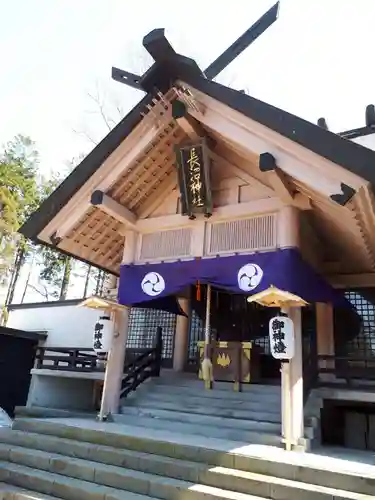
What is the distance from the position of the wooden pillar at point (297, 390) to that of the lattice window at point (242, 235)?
1.31 metres

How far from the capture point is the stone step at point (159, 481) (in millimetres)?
3840

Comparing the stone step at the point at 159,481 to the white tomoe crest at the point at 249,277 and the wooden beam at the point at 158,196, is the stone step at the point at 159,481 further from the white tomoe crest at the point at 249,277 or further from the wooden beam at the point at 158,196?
the wooden beam at the point at 158,196

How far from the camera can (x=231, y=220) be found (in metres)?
6.84

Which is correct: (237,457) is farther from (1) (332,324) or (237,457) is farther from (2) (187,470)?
(1) (332,324)

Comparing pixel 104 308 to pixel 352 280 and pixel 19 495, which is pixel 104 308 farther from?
pixel 352 280

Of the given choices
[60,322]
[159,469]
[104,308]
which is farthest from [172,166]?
[60,322]

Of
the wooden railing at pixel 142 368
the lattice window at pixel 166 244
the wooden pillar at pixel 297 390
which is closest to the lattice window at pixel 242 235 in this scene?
the lattice window at pixel 166 244

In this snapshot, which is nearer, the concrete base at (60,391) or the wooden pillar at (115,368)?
the wooden pillar at (115,368)

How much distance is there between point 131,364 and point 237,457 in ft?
14.5

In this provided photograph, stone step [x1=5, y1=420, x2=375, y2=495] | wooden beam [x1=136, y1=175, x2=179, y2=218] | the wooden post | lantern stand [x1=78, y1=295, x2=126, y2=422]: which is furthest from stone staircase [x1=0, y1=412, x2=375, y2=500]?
wooden beam [x1=136, y1=175, x2=179, y2=218]

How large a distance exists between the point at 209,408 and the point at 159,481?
2482 mm

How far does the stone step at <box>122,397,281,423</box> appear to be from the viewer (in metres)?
6.12

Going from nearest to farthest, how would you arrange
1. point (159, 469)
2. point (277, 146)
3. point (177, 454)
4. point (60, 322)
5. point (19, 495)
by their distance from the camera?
point (19, 495)
point (159, 469)
point (177, 454)
point (277, 146)
point (60, 322)

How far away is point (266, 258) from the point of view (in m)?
6.20
